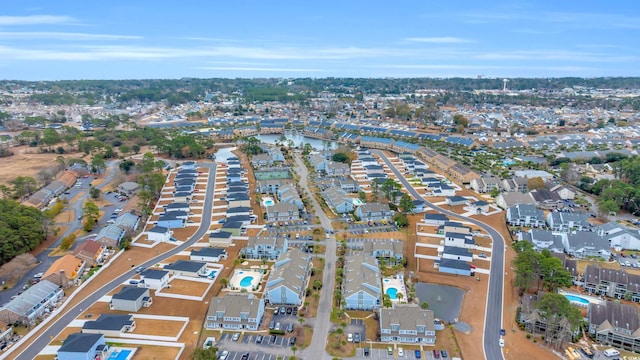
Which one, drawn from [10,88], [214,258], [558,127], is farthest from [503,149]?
[10,88]

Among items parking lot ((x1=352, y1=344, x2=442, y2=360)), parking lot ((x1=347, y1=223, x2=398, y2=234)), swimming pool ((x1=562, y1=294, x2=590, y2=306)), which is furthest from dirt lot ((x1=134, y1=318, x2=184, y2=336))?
swimming pool ((x1=562, y1=294, x2=590, y2=306))

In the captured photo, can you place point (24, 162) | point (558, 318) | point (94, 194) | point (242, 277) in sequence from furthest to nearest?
point (24, 162) < point (94, 194) < point (242, 277) < point (558, 318)

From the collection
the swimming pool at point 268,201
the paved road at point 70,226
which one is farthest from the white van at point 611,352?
the paved road at point 70,226

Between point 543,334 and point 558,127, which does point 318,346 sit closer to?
point 543,334

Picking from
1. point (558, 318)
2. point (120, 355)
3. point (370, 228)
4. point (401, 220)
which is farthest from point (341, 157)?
point (120, 355)

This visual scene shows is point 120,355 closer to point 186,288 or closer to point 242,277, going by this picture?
point 186,288

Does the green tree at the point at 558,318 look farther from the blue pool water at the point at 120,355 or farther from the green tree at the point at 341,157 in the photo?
the green tree at the point at 341,157

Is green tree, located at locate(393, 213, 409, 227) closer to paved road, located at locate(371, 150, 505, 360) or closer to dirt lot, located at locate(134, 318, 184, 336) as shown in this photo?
paved road, located at locate(371, 150, 505, 360)
